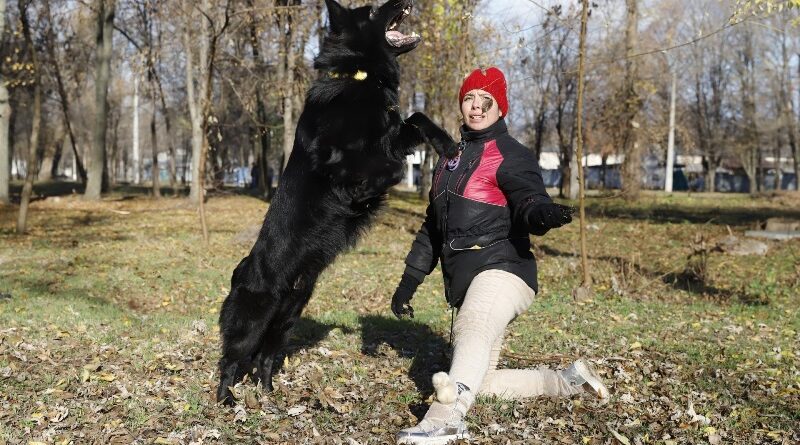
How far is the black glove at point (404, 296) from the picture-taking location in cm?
438

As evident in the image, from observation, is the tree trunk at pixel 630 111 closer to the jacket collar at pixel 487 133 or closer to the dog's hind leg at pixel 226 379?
the jacket collar at pixel 487 133

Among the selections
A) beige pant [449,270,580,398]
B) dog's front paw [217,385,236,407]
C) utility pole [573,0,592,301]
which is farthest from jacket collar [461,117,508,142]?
utility pole [573,0,592,301]

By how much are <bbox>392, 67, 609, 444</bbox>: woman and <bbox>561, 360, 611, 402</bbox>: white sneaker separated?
1.78ft

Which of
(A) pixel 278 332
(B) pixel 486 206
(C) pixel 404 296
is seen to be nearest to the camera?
(B) pixel 486 206

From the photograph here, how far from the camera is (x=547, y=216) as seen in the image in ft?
12.0

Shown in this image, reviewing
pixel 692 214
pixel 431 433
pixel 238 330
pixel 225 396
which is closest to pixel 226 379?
pixel 225 396

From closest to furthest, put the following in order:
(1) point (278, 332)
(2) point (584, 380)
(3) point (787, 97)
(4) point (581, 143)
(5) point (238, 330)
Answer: (2) point (584, 380), (5) point (238, 330), (1) point (278, 332), (4) point (581, 143), (3) point (787, 97)

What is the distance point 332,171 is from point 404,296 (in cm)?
95

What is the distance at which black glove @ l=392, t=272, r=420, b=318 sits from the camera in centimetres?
438

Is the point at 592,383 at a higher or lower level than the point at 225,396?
higher

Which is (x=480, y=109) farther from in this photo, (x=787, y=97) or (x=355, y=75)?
(x=787, y=97)

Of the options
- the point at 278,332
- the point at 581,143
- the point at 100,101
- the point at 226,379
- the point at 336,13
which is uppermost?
the point at 100,101

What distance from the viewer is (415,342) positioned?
6707 mm

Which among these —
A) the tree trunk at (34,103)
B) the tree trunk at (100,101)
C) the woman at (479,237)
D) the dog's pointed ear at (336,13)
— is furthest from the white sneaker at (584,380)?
the tree trunk at (100,101)
